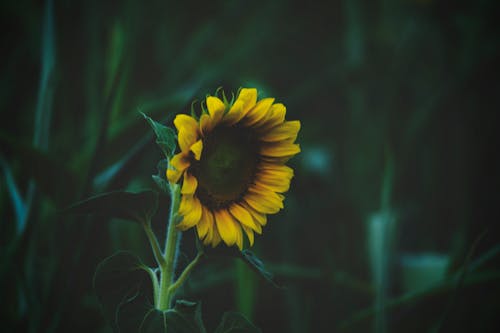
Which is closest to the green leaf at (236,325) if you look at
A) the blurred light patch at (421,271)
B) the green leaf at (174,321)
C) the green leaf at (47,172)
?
the green leaf at (174,321)

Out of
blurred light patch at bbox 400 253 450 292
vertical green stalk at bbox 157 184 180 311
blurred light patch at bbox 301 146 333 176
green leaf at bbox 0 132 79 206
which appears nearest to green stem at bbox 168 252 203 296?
vertical green stalk at bbox 157 184 180 311

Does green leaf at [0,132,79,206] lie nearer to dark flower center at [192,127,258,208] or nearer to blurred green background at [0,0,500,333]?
blurred green background at [0,0,500,333]

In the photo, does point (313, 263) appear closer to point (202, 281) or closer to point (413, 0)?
point (202, 281)

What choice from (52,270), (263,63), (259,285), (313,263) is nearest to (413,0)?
(263,63)

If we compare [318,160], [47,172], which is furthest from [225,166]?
[318,160]

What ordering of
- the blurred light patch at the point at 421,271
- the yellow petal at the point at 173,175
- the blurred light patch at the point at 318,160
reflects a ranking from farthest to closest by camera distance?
1. the blurred light patch at the point at 318,160
2. the blurred light patch at the point at 421,271
3. the yellow petal at the point at 173,175

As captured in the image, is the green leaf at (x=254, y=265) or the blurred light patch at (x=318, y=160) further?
the blurred light patch at (x=318, y=160)

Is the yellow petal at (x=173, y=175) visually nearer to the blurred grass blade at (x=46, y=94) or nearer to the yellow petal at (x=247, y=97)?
the yellow petal at (x=247, y=97)
